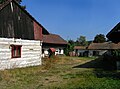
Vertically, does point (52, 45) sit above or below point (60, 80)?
above

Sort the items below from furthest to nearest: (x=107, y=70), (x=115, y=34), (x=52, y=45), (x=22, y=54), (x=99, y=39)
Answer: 1. (x=99, y=39)
2. (x=52, y=45)
3. (x=22, y=54)
4. (x=107, y=70)
5. (x=115, y=34)

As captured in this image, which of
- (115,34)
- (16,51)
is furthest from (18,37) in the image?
(115,34)

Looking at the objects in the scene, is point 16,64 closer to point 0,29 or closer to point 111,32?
point 0,29

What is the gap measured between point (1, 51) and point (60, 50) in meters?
32.3

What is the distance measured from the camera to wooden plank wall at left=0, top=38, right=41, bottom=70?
20.5m

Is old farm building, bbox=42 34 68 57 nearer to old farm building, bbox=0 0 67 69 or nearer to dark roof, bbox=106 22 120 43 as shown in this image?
old farm building, bbox=0 0 67 69

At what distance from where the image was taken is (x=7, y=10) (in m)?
20.9

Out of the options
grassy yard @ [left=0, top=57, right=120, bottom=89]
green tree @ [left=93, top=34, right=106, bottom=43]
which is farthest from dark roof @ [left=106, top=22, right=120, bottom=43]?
green tree @ [left=93, top=34, right=106, bottom=43]

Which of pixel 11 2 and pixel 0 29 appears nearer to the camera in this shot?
pixel 0 29

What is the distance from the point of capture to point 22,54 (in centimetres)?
2294

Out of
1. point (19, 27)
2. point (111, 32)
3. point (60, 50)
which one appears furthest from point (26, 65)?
point (60, 50)

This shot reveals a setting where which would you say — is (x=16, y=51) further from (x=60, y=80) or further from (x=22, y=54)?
(x=60, y=80)

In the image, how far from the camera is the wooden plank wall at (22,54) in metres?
20.5

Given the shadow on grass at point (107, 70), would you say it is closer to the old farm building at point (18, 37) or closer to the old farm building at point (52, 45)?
the old farm building at point (18, 37)
